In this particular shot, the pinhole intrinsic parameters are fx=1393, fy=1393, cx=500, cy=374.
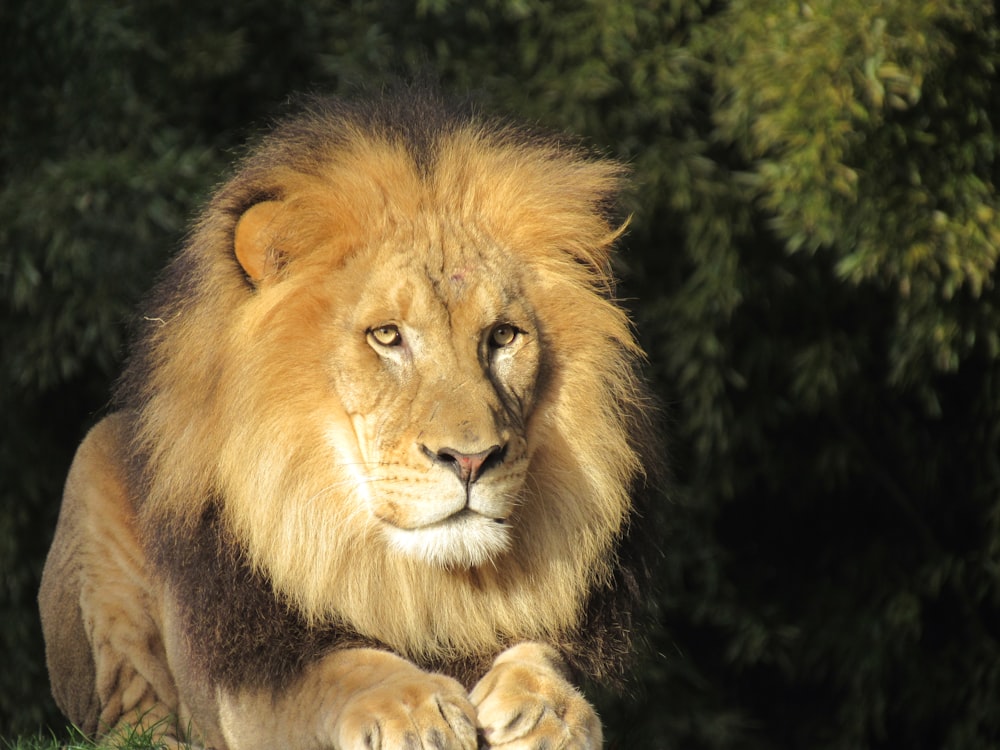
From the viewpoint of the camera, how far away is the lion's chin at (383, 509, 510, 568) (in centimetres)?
234

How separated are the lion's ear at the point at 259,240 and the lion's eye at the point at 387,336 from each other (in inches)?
9.7

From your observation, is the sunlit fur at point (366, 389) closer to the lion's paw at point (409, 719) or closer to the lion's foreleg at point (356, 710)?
the lion's foreleg at point (356, 710)

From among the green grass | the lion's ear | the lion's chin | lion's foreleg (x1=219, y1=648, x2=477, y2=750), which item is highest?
the lion's ear

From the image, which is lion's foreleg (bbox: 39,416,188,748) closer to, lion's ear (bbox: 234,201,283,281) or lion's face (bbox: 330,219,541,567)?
lion's ear (bbox: 234,201,283,281)

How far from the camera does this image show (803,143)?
4340 millimetres

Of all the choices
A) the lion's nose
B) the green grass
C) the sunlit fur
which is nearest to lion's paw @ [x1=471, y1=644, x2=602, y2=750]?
the sunlit fur

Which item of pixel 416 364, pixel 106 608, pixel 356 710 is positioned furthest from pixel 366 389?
pixel 106 608

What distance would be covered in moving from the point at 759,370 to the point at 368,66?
2031 mm

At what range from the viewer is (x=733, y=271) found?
5.21 meters

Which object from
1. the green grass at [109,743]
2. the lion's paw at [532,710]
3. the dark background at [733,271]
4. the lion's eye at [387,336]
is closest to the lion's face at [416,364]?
the lion's eye at [387,336]

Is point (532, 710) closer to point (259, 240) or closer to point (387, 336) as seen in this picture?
point (387, 336)

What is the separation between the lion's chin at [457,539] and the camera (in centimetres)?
234

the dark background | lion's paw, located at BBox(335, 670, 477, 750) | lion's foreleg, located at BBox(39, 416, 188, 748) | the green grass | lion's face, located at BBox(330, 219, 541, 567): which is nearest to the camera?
lion's paw, located at BBox(335, 670, 477, 750)

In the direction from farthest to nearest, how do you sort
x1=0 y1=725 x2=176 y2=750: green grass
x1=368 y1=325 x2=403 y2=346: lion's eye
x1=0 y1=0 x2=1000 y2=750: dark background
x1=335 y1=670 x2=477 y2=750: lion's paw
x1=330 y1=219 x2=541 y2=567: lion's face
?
x1=0 y1=0 x2=1000 y2=750: dark background < x1=0 y1=725 x2=176 y2=750: green grass < x1=368 y1=325 x2=403 y2=346: lion's eye < x1=330 y1=219 x2=541 y2=567: lion's face < x1=335 y1=670 x2=477 y2=750: lion's paw
